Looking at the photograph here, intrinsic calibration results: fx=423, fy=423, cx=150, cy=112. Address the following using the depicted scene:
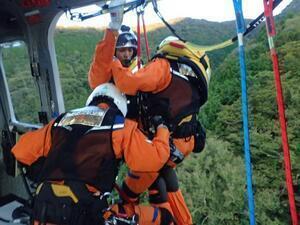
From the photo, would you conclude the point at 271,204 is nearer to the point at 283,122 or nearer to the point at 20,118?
the point at 20,118

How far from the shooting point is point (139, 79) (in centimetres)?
213

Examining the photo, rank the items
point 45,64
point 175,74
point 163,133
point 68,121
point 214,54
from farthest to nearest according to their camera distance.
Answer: point 214,54, point 45,64, point 175,74, point 163,133, point 68,121

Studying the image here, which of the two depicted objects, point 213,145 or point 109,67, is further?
point 213,145

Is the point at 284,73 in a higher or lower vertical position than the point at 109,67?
lower

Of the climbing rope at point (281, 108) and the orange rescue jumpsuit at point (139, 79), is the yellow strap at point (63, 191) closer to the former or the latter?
the orange rescue jumpsuit at point (139, 79)

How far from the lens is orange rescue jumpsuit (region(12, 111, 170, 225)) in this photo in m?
1.76

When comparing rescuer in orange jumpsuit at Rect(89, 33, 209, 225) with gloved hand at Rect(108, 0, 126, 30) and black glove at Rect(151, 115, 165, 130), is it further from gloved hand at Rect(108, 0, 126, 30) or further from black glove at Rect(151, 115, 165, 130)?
gloved hand at Rect(108, 0, 126, 30)

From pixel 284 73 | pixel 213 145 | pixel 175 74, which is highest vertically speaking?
pixel 175 74

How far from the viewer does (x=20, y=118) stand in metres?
4.02

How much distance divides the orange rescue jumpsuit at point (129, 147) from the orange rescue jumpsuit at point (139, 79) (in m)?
0.30

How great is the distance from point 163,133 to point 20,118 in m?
2.44

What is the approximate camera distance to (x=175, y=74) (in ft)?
7.47

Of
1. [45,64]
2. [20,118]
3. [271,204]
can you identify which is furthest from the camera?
[271,204]

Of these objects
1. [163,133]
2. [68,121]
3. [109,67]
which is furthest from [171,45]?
[68,121]
